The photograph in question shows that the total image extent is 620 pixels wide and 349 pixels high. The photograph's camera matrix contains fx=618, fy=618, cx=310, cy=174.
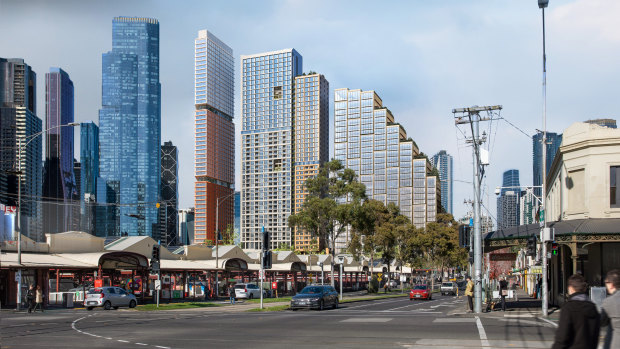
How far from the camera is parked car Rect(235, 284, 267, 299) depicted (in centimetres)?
5838

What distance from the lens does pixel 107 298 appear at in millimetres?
40500

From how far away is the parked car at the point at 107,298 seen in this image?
1580 inches

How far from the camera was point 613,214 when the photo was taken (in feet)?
103

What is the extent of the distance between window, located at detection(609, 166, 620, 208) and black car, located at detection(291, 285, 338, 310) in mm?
16568

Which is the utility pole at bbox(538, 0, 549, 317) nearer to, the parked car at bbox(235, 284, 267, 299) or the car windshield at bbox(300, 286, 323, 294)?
the car windshield at bbox(300, 286, 323, 294)

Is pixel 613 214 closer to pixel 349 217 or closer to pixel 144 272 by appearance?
pixel 349 217

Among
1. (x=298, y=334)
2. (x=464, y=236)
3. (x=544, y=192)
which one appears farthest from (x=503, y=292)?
(x=298, y=334)

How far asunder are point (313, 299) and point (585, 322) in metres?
29.1

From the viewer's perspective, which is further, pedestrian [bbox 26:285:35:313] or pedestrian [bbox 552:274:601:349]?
pedestrian [bbox 26:285:35:313]

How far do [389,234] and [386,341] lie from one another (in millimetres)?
53598

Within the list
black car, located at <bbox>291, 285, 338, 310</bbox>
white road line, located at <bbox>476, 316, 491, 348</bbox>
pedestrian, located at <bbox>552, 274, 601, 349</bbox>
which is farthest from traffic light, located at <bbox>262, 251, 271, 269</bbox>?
pedestrian, located at <bbox>552, 274, 601, 349</bbox>

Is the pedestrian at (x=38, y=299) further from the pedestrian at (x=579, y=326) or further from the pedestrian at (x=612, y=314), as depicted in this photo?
the pedestrian at (x=612, y=314)

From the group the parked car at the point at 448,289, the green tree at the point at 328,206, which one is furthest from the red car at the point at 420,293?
the parked car at the point at 448,289

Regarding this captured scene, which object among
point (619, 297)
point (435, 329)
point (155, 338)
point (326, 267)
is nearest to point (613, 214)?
point (435, 329)
